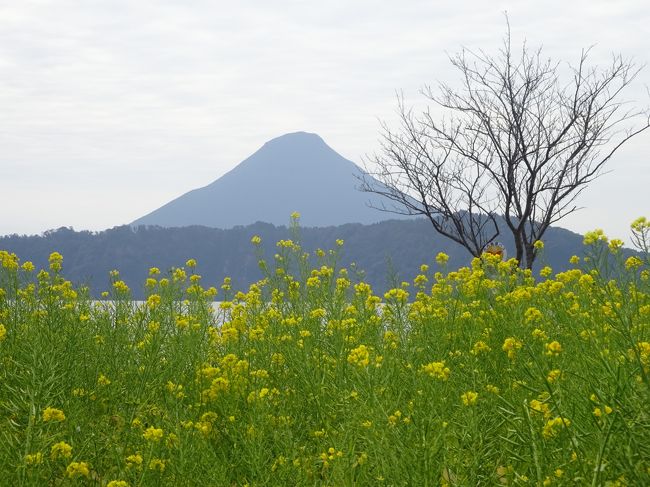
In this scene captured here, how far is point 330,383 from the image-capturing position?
14.7 ft

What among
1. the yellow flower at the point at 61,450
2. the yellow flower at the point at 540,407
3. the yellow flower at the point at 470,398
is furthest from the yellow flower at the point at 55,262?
the yellow flower at the point at 540,407

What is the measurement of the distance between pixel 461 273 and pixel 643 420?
497cm

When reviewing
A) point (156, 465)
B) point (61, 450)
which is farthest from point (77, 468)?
point (156, 465)

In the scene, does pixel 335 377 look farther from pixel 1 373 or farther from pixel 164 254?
pixel 164 254

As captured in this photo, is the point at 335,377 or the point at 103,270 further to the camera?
the point at 103,270

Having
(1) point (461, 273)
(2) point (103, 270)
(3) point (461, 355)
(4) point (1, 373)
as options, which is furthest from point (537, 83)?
(2) point (103, 270)

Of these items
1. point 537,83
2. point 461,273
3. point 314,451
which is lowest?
point 314,451

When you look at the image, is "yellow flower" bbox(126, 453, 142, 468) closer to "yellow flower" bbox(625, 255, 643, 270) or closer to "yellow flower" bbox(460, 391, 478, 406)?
"yellow flower" bbox(460, 391, 478, 406)

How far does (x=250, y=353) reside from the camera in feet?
16.8

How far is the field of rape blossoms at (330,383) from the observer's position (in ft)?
8.49

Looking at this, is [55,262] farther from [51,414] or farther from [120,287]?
[51,414]

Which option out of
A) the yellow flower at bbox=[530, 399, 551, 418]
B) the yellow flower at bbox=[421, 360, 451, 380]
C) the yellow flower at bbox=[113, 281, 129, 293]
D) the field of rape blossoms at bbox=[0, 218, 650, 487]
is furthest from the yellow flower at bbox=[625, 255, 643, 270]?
the yellow flower at bbox=[113, 281, 129, 293]

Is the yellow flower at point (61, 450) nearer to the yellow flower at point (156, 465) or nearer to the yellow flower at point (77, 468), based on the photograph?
the yellow flower at point (77, 468)

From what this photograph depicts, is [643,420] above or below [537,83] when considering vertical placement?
below
